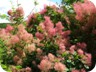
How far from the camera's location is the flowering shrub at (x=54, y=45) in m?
5.44

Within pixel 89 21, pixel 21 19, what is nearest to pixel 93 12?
pixel 89 21

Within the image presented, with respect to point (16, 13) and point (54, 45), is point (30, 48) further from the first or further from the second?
point (16, 13)

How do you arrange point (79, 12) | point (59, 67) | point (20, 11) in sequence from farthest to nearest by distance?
point (20, 11) → point (79, 12) → point (59, 67)

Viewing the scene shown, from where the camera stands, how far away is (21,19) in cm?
690

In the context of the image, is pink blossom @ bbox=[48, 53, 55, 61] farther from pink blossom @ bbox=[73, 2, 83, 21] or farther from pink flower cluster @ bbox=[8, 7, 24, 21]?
pink flower cluster @ bbox=[8, 7, 24, 21]

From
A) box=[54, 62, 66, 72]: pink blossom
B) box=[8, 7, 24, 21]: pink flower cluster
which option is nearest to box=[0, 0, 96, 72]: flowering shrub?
box=[54, 62, 66, 72]: pink blossom

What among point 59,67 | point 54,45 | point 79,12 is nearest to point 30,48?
point 54,45

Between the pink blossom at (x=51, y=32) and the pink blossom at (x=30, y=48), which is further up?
the pink blossom at (x=51, y=32)

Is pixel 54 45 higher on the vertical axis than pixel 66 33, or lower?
lower

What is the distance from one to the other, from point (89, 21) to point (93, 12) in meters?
0.18

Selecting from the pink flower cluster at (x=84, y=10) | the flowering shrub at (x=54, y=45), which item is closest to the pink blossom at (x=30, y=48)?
the flowering shrub at (x=54, y=45)

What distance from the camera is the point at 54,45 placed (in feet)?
18.7

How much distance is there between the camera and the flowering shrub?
5.44 meters

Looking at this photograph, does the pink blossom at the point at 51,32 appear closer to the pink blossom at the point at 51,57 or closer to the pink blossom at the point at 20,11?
the pink blossom at the point at 51,57
